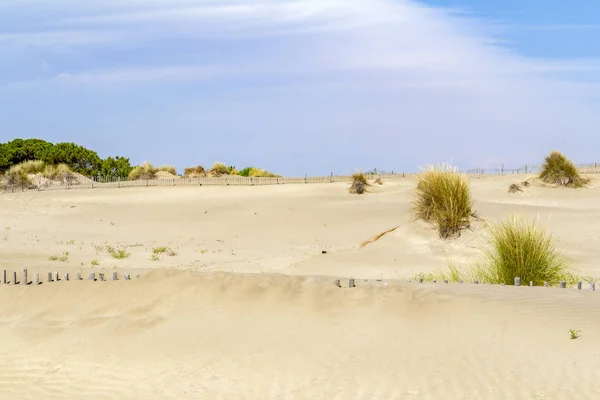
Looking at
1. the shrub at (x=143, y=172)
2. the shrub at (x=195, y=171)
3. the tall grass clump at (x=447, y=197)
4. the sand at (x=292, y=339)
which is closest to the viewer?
the sand at (x=292, y=339)

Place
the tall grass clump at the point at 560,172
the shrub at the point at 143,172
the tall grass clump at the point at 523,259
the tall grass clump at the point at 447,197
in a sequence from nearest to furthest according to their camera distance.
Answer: the tall grass clump at the point at 523,259
the tall grass clump at the point at 447,197
the tall grass clump at the point at 560,172
the shrub at the point at 143,172

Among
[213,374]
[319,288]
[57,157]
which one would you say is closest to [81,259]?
[319,288]

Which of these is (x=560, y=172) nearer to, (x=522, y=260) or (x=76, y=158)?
(x=522, y=260)

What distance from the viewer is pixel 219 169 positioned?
51156 millimetres

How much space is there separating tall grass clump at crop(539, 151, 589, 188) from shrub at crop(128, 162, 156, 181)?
79.1 feet

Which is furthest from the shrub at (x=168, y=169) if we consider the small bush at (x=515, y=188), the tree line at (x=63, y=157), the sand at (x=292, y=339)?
the sand at (x=292, y=339)

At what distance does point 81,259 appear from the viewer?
19656 millimetres

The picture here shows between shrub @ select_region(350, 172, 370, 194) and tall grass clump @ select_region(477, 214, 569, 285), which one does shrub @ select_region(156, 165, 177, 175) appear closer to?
shrub @ select_region(350, 172, 370, 194)

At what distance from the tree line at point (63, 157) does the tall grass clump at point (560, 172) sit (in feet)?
103

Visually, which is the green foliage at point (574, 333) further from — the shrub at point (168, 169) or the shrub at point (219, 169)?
the shrub at point (168, 169)

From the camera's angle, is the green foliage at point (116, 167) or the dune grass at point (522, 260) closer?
the dune grass at point (522, 260)

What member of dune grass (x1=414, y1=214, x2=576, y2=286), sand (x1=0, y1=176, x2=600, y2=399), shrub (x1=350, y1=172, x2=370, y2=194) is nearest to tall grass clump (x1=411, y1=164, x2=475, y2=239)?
sand (x1=0, y1=176, x2=600, y2=399)

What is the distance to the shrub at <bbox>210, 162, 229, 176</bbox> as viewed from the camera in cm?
5078

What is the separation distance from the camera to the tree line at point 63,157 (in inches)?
2099
